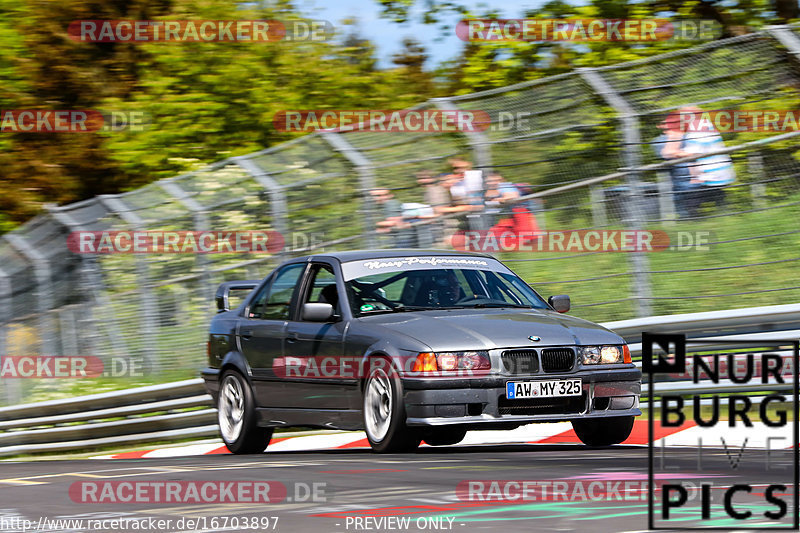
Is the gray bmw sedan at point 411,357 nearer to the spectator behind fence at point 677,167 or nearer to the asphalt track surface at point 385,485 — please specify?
the asphalt track surface at point 385,485

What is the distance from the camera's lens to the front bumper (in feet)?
29.3

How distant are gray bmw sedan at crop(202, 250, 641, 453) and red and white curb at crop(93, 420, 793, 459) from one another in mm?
515

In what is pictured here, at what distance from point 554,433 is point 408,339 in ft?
7.26

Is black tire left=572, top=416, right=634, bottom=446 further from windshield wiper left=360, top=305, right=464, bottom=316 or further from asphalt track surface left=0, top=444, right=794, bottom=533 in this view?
windshield wiper left=360, top=305, right=464, bottom=316

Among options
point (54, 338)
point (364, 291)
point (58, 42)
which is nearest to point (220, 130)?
point (58, 42)

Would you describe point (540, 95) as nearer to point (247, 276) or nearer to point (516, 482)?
point (247, 276)

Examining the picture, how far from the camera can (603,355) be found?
9.43m

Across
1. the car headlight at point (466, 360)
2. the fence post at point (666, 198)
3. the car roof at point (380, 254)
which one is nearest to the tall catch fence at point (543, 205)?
the fence post at point (666, 198)

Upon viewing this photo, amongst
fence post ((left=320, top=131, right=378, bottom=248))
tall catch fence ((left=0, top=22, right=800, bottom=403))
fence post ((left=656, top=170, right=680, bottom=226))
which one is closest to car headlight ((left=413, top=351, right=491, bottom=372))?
tall catch fence ((left=0, top=22, right=800, bottom=403))

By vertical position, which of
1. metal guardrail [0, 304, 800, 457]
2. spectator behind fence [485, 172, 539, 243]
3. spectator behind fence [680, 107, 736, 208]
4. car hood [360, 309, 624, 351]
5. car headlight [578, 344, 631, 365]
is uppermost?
spectator behind fence [680, 107, 736, 208]

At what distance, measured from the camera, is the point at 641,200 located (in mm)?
11516

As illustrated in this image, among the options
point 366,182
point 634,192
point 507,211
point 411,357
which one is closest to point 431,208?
point 366,182

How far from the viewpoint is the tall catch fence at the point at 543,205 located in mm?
11008

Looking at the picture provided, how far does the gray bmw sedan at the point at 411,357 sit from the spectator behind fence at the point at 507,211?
1584mm
